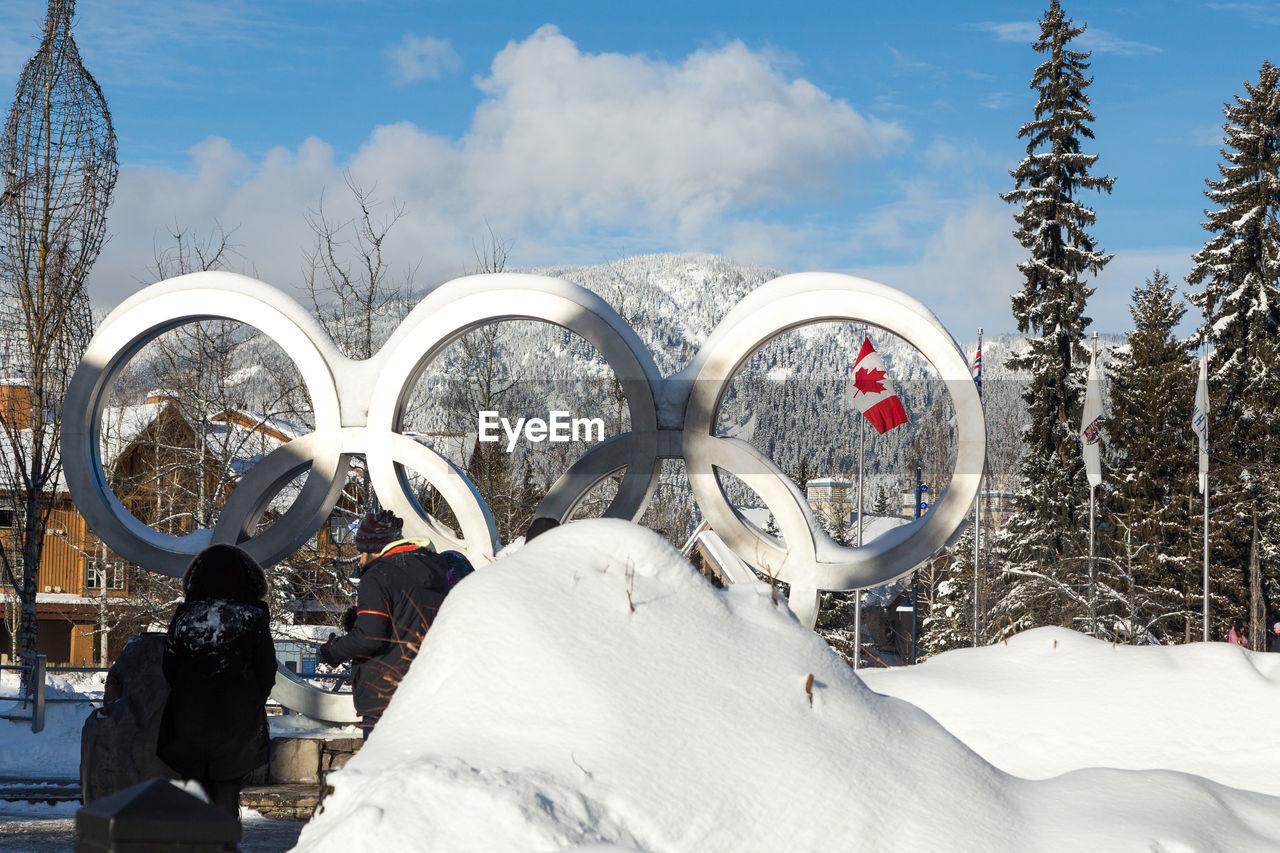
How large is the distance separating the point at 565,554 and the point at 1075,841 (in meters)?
1.68

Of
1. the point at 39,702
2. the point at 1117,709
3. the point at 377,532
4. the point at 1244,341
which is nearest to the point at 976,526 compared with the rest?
the point at 1244,341

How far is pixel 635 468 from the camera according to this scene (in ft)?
33.1

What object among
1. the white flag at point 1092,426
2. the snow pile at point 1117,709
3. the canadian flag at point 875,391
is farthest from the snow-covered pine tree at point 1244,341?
the snow pile at point 1117,709

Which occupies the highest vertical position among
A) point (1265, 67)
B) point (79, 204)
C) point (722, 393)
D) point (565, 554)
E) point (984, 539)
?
point (1265, 67)

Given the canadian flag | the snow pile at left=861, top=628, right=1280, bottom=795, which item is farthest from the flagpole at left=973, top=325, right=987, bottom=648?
the snow pile at left=861, top=628, right=1280, bottom=795

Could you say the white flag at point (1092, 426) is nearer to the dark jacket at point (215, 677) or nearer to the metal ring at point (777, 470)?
the metal ring at point (777, 470)

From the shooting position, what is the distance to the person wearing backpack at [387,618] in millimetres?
5688

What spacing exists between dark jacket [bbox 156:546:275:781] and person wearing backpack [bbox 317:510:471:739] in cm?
88

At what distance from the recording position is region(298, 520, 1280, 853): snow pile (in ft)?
9.74

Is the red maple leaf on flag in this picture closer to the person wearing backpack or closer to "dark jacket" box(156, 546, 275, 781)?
the person wearing backpack

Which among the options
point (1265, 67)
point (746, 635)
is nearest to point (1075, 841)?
point (746, 635)

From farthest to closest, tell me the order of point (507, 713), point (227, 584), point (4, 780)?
point (4, 780) < point (227, 584) < point (507, 713)

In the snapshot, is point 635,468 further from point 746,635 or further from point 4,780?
point 746,635

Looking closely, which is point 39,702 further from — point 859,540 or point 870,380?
point 859,540
